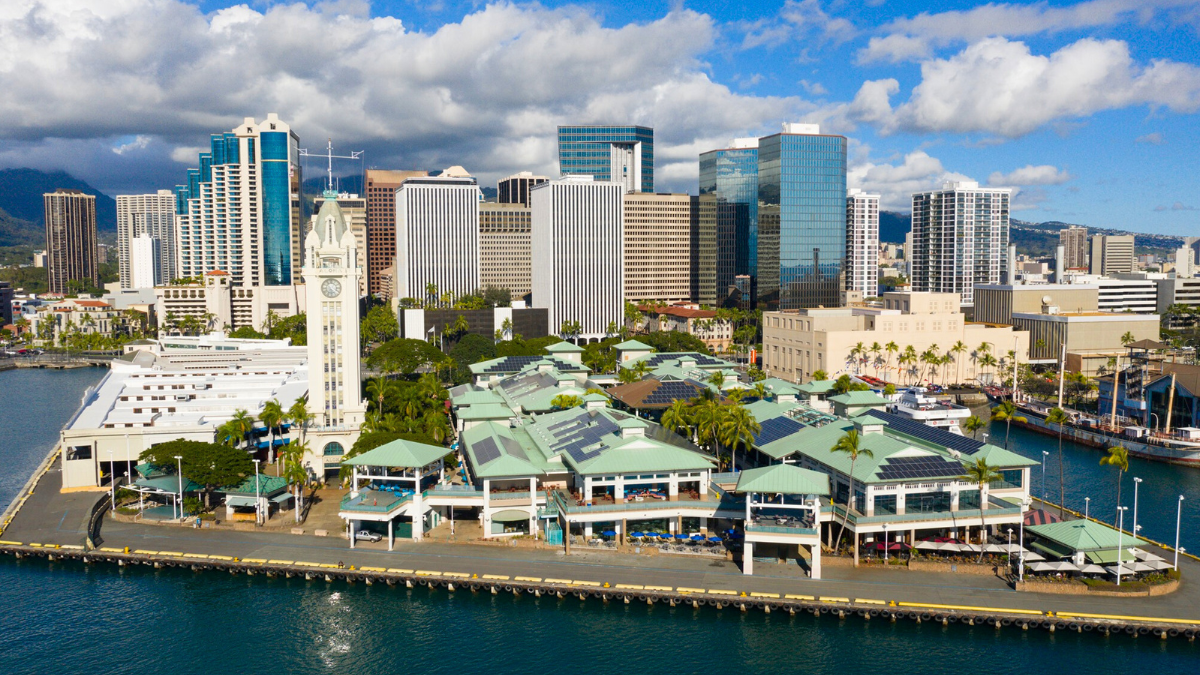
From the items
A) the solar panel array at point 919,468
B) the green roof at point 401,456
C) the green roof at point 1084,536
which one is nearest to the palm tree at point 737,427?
the solar panel array at point 919,468

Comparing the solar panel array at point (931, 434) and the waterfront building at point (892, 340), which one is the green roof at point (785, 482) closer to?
the solar panel array at point (931, 434)

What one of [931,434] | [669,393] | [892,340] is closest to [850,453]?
[931,434]

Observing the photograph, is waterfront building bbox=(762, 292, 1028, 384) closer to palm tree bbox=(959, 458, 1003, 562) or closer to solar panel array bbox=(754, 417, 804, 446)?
solar panel array bbox=(754, 417, 804, 446)

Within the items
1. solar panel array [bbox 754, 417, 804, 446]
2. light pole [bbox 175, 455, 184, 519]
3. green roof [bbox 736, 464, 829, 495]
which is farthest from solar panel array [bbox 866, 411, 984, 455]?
light pole [bbox 175, 455, 184, 519]

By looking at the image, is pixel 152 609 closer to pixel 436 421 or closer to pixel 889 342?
pixel 436 421

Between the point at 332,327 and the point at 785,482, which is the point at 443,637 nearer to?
the point at 785,482

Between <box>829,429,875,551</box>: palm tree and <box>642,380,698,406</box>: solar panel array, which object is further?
<box>642,380,698,406</box>: solar panel array
